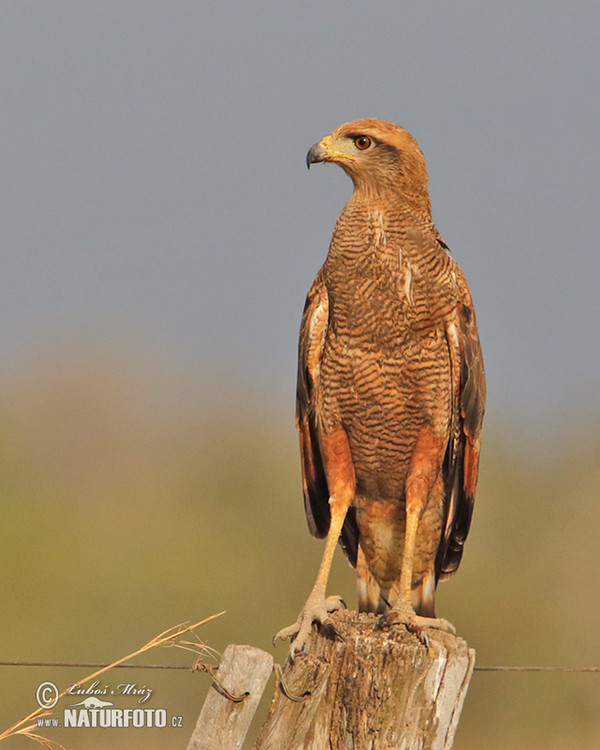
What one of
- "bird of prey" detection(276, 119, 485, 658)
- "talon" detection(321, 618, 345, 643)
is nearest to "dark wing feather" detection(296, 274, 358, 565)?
"bird of prey" detection(276, 119, 485, 658)

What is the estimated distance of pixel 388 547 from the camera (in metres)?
5.23

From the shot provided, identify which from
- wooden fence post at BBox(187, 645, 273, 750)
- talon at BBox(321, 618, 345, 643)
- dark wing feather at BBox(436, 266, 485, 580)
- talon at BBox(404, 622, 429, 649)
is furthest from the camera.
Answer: dark wing feather at BBox(436, 266, 485, 580)

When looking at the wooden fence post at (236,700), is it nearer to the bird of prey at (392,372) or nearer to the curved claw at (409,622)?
the curved claw at (409,622)

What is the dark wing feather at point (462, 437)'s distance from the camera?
4879 mm

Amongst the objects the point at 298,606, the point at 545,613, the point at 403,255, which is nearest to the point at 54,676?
the point at 298,606

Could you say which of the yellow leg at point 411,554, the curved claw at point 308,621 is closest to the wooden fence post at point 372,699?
the curved claw at point 308,621

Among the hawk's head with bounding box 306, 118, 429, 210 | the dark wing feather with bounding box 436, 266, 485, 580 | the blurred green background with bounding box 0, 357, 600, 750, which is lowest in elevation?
the blurred green background with bounding box 0, 357, 600, 750

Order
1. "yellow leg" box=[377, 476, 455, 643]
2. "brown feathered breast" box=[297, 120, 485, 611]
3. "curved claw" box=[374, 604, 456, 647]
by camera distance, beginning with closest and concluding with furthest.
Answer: "curved claw" box=[374, 604, 456, 647] < "yellow leg" box=[377, 476, 455, 643] < "brown feathered breast" box=[297, 120, 485, 611]

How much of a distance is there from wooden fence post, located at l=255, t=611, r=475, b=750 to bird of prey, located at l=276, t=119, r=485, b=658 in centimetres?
121

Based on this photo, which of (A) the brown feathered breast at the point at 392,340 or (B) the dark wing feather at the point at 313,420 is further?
(B) the dark wing feather at the point at 313,420

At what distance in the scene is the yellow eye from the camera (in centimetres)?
479

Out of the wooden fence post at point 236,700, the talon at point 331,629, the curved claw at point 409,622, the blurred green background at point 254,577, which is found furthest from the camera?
the blurred green background at point 254,577

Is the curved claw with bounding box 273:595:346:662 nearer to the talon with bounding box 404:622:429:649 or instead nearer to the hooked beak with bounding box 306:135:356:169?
the talon with bounding box 404:622:429:649

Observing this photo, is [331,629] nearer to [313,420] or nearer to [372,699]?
[372,699]
